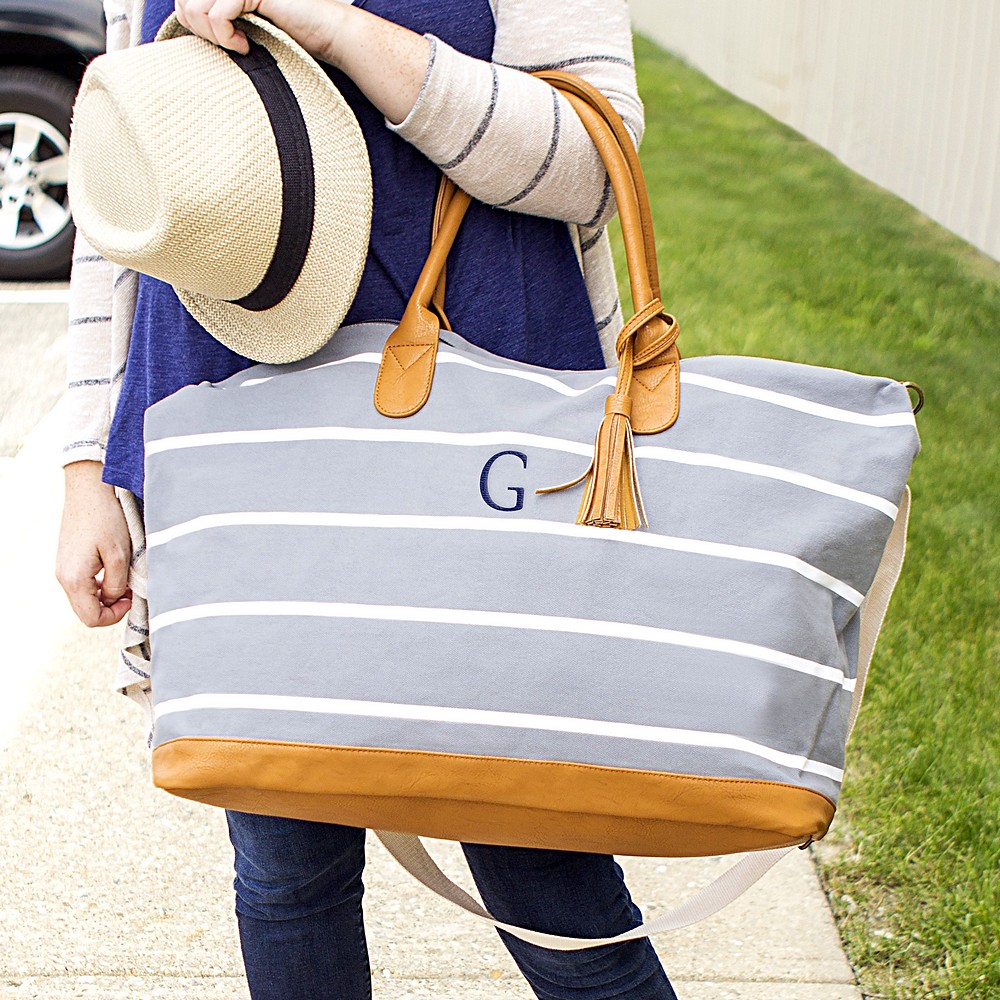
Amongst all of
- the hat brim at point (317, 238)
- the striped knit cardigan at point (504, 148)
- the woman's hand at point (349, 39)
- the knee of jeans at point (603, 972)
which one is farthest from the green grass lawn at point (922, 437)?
the woman's hand at point (349, 39)

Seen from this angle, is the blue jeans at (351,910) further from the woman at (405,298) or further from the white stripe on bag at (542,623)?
the white stripe on bag at (542,623)

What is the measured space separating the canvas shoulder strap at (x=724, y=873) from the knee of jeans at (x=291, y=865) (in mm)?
61

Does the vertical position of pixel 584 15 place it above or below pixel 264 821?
above

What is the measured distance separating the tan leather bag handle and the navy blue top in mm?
42

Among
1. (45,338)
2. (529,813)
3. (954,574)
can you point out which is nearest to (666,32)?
(45,338)

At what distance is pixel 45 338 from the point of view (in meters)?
5.90

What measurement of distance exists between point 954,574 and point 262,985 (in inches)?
107

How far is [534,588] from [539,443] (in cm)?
16

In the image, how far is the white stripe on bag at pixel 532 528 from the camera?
1.31 m

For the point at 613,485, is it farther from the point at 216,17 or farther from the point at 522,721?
the point at 216,17

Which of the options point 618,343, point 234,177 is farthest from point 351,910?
point 234,177

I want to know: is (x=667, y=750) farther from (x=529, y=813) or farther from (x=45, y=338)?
(x=45, y=338)

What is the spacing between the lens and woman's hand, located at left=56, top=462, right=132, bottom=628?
1.66 m

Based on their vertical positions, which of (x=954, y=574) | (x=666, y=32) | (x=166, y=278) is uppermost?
(x=166, y=278)
